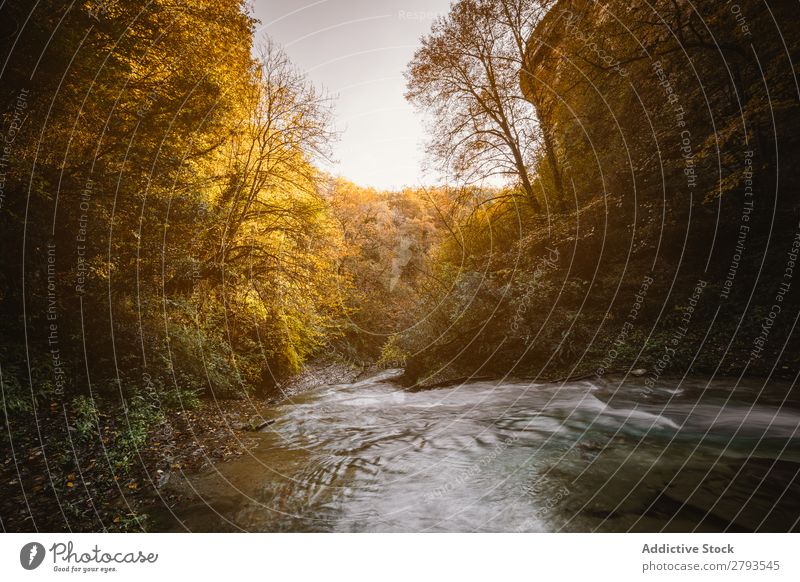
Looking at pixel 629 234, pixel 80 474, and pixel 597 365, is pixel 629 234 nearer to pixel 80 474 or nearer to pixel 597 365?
pixel 597 365

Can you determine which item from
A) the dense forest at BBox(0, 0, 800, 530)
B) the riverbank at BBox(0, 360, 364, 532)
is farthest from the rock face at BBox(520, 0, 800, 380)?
the riverbank at BBox(0, 360, 364, 532)

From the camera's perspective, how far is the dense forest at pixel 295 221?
5.31 metres

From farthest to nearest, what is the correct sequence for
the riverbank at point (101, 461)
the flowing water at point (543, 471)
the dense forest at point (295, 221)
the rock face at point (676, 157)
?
the rock face at point (676, 157), the dense forest at point (295, 221), the riverbank at point (101, 461), the flowing water at point (543, 471)

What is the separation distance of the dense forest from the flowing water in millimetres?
1281

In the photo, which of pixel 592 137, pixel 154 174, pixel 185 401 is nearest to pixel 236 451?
pixel 185 401

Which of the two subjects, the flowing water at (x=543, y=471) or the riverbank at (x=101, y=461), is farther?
the riverbank at (x=101, y=461)

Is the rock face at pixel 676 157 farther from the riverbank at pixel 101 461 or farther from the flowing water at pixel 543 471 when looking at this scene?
the riverbank at pixel 101 461

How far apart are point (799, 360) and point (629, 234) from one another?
5.52 meters

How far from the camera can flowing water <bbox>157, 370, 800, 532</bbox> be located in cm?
339

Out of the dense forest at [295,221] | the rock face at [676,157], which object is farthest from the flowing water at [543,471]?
the rock face at [676,157]

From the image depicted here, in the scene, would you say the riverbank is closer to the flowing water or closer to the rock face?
Result: the flowing water

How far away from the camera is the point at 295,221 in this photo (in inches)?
446

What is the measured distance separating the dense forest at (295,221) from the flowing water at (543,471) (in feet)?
4.20
